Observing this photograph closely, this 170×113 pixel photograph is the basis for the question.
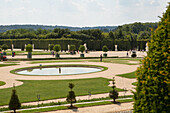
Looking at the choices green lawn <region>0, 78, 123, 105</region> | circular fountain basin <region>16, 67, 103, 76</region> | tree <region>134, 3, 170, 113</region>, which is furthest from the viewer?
circular fountain basin <region>16, 67, 103, 76</region>

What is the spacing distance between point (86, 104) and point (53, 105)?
235 cm

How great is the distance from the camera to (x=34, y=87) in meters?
23.5

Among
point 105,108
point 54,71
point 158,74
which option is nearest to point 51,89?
point 105,108

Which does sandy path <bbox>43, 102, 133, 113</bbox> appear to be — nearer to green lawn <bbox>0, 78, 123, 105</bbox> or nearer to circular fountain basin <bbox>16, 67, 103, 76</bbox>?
green lawn <bbox>0, 78, 123, 105</bbox>

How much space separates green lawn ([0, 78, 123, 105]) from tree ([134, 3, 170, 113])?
12.4 metres

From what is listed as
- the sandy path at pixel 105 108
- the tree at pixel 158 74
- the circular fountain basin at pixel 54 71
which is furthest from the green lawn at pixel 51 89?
the tree at pixel 158 74

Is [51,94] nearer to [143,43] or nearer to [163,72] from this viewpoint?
[163,72]

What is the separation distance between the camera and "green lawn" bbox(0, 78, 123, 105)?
779 inches

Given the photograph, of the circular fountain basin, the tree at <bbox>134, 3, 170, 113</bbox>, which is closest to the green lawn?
the circular fountain basin

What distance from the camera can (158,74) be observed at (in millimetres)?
7727

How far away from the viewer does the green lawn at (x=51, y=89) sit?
1980cm

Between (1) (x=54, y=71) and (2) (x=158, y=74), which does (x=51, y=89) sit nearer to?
(1) (x=54, y=71)

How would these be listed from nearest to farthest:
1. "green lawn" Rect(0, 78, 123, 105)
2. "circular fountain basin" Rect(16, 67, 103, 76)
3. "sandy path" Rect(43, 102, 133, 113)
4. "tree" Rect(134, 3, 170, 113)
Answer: "tree" Rect(134, 3, 170, 113) → "sandy path" Rect(43, 102, 133, 113) → "green lawn" Rect(0, 78, 123, 105) → "circular fountain basin" Rect(16, 67, 103, 76)

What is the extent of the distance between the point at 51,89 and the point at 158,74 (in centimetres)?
1592
